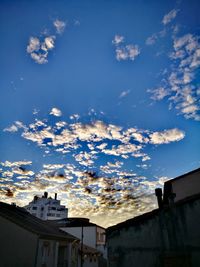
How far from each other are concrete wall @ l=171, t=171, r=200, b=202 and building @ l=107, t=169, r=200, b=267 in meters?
6.24

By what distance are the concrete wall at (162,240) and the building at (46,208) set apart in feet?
233

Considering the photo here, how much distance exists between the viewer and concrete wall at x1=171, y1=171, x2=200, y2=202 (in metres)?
15.2

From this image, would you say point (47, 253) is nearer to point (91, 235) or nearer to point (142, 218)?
point (142, 218)

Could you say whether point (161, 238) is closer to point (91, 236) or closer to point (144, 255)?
point (144, 255)

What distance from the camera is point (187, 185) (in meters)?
15.7

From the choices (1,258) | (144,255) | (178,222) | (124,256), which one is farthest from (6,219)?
(178,222)

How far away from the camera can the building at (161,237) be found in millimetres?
7164

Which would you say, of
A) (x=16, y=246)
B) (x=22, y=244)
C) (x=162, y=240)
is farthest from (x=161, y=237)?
(x=16, y=246)

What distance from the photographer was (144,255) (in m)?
8.64

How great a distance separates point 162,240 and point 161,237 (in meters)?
0.11

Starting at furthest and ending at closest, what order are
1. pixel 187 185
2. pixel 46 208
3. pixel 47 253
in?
pixel 46 208
pixel 47 253
pixel 187 185

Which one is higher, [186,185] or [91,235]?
[186,185]

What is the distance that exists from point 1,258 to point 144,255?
12.3 meters

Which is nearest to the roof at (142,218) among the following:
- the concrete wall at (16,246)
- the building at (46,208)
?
the concrete wall at (16,246)
